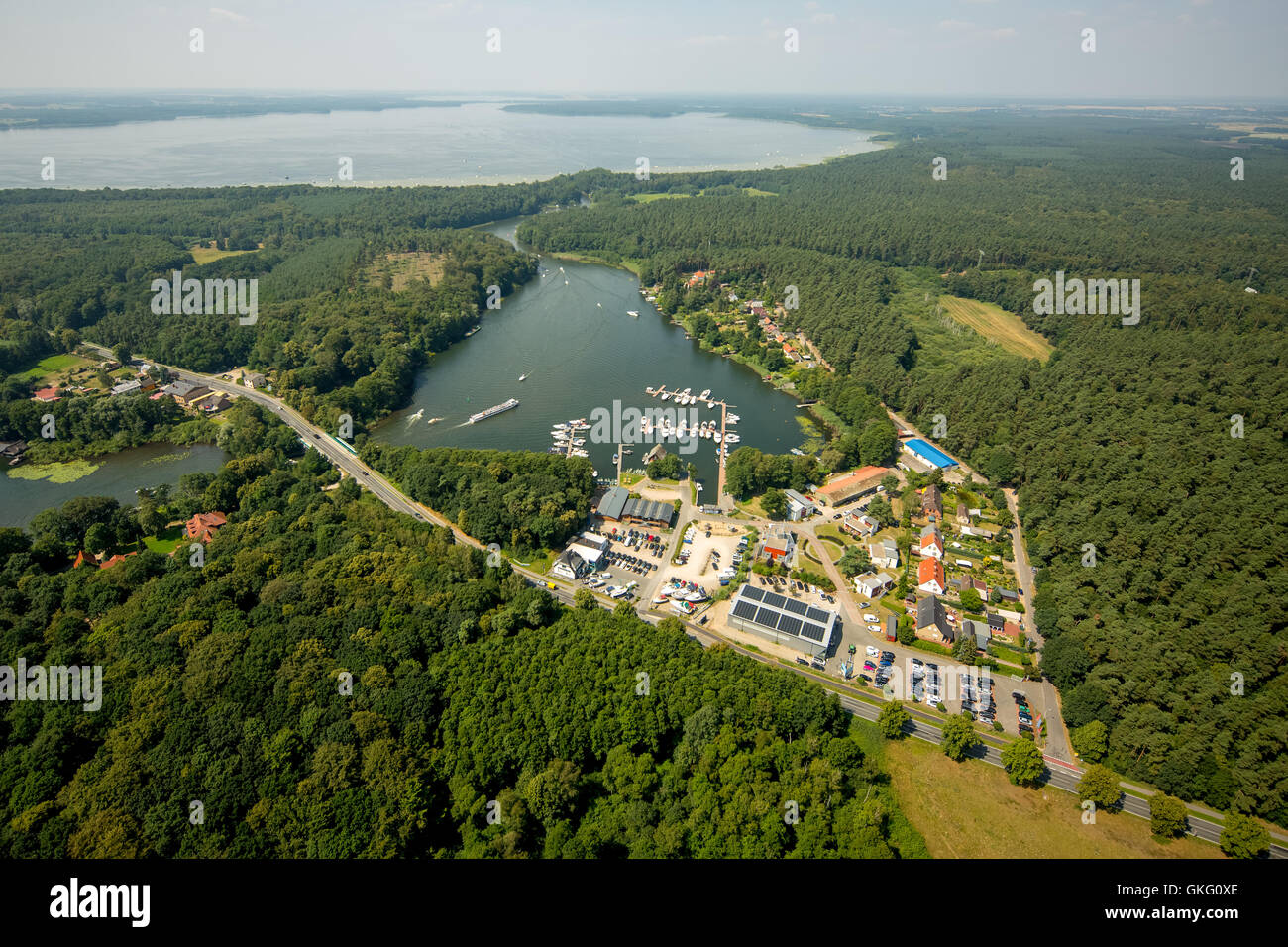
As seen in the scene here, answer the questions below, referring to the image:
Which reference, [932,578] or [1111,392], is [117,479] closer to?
[932,578]

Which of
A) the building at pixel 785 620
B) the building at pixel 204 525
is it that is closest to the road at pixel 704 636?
the building at pixel 785 620

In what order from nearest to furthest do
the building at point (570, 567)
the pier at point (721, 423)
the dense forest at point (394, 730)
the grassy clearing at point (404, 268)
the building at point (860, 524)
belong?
the dense forest at point (394, 730) → the building at point (570, 567) → the building at point (860, 524) → the pier at point (721, 423) → the grassy clearing at point (404, 268)

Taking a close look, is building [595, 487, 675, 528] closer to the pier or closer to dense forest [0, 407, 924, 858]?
the pier

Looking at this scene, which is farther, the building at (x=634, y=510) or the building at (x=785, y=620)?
the building at (x=634, y=510)

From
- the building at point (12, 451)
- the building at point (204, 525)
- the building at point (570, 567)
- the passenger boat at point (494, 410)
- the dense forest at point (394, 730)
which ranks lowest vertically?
the dense forest at point (394, 730)

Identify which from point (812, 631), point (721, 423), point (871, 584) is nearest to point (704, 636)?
point (812, 631)

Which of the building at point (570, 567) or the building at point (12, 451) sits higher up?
the building at point (12, 451)

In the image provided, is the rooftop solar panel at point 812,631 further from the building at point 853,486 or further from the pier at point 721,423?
the building at point 853,486
